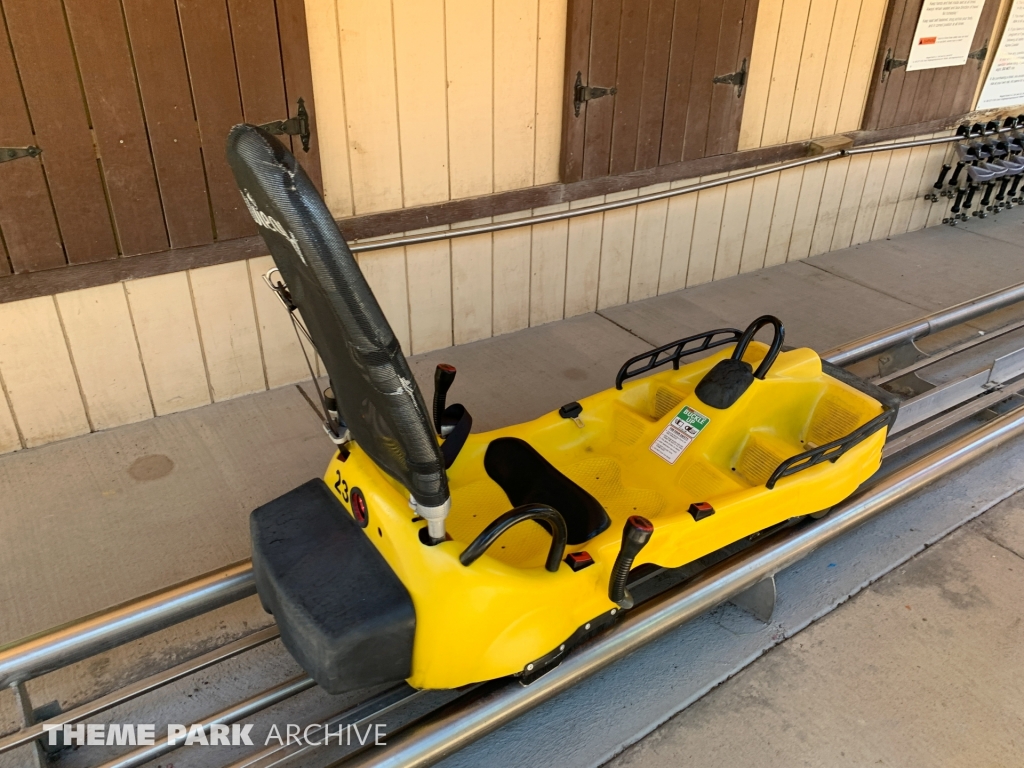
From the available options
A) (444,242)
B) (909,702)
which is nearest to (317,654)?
(909,702)

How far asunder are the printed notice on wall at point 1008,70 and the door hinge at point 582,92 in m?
3.18

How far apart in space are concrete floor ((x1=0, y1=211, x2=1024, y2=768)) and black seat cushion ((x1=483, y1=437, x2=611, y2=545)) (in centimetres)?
44

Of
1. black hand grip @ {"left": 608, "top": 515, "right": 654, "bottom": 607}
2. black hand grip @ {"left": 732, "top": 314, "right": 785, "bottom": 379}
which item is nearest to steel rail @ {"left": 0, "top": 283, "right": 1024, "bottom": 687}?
black hand grip @ {"left": 608, "top": 515, "right": 654, "bottom": 607}

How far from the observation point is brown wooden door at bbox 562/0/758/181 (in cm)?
329

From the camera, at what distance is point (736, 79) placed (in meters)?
3.79

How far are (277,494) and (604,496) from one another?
112 cm

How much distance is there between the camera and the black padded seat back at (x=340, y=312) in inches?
42.8

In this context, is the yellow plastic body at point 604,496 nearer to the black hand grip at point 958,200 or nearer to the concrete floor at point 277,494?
the concrete floor at point 277,494

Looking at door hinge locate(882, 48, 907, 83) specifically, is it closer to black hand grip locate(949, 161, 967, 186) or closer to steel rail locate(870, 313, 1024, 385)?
black hand grip locate(949, 161, 967, 186)

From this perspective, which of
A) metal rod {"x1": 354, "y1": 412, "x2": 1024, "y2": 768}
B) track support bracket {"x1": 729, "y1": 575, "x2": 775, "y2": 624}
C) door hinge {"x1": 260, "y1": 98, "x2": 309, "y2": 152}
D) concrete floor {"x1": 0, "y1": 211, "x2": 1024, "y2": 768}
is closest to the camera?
metal rod {"x1": 354, "y1": 412, "x2": 1024, "y2": 768}

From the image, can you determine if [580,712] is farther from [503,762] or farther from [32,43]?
[32,43]

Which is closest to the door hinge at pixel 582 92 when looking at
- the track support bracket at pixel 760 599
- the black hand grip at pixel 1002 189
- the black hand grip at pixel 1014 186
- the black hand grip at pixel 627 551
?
the track support bracket at pixel 760 599

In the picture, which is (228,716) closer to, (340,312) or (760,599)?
(340,312)

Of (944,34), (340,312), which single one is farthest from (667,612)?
(944,34)
